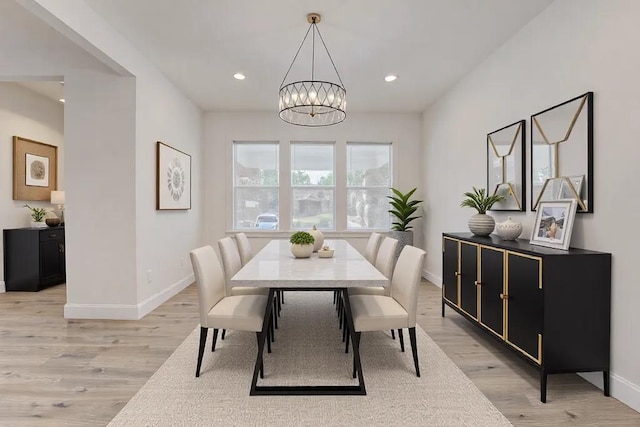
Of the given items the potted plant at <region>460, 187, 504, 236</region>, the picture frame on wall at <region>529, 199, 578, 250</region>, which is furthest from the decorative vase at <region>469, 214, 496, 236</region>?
the picture frame on wall at <region>529, 199, 578, 250</region>

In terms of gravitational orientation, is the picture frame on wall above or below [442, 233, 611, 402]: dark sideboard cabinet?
above

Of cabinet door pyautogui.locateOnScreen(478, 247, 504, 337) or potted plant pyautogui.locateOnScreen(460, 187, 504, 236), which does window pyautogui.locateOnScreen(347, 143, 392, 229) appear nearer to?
potted plant pyautogui.locateOnScreen(460, 187, 504, 236)

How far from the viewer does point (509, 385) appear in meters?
2.21

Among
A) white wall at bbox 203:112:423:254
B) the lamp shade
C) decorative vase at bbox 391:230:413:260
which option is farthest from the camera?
white wall at bbox 203:112:423:254

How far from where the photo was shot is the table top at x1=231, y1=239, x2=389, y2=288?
1974 millimetres

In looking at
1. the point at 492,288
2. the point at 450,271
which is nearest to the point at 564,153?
the point at 492,288

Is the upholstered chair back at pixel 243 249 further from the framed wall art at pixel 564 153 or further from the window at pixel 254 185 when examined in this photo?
the framed wall art at pixel 564 153

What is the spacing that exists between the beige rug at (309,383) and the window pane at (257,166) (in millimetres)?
3137

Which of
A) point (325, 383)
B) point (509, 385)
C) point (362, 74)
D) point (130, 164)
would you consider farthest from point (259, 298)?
point (362, 74)

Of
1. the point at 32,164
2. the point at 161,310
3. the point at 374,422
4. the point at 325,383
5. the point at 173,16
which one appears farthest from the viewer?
the point at 32,164

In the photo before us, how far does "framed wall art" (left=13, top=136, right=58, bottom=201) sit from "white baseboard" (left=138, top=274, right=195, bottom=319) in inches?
96.5

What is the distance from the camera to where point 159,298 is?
3959mm

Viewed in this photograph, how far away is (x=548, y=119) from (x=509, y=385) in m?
1.90

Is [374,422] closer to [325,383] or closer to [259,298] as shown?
[325,383]
